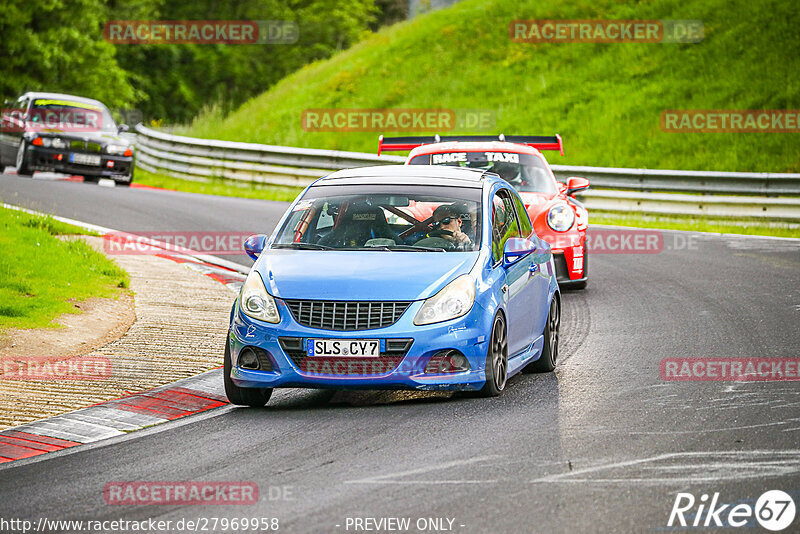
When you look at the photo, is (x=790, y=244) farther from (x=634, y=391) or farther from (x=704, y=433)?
(x=704, y=433)

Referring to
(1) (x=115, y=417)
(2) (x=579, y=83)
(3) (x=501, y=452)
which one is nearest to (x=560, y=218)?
(1) (x=115, y=417)

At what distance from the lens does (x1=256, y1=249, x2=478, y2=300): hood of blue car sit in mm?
8273

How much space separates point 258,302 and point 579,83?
26816mm

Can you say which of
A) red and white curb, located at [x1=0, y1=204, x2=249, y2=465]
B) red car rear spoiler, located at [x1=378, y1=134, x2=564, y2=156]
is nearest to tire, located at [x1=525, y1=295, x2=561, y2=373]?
red and white curb, located at [x1=0, y1=204, x2=249, y2=465]

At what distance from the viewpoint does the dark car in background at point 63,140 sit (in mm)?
25859

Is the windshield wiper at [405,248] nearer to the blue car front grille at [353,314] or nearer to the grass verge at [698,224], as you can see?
the blue car front grille at [353,314]

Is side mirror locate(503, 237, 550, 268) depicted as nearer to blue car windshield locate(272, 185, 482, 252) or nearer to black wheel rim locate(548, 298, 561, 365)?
blue car windshield locate(272, 185, 482, 252)

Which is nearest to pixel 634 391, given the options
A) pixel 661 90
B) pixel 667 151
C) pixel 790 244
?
pixel 790 244

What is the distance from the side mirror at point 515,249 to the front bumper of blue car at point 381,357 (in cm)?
83

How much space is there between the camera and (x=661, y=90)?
31.9 meters

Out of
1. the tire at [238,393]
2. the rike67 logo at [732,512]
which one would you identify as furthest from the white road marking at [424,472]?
the tire at [238,393]

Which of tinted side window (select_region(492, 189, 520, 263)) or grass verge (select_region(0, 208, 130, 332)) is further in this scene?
grass verge (select_region(0, 208, 130, 332))

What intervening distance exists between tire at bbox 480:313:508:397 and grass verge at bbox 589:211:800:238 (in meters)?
13.7

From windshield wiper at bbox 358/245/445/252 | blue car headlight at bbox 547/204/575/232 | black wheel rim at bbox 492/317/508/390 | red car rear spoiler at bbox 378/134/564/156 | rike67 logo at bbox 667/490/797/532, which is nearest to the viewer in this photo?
rike67 logo at bbox 667/490/797/532
